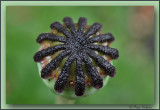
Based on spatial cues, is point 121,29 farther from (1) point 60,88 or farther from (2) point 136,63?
(1) point 60,88

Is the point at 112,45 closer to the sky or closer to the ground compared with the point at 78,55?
closer to the sky

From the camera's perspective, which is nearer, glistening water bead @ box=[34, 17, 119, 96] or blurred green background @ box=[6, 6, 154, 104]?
glistening water bead @ box=[34, 17, 119, 96]

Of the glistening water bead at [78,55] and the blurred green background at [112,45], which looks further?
the blurred green background at [112,45]

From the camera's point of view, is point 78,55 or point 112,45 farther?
point 112,45

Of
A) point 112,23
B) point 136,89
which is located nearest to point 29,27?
point 112,23
